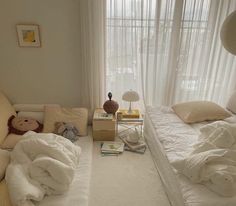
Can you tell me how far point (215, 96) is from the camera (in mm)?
2838

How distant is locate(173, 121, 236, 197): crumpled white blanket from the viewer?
3.82 ft

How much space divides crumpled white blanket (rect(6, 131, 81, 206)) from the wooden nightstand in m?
0.55

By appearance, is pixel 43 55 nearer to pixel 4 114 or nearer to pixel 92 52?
pixel 92 52

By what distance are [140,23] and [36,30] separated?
1218 millimetres

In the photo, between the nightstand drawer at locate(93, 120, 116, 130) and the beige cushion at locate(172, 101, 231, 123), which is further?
the nightstand drawer at locate(93, 120, 116, 130)

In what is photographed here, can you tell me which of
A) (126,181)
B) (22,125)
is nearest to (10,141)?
(22,125)

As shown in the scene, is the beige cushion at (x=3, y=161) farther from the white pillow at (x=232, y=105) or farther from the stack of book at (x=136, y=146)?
the white pillow at (x=232, y=105)

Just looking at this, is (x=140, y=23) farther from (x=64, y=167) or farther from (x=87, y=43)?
(x=64, y=167)

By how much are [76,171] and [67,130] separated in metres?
0.60

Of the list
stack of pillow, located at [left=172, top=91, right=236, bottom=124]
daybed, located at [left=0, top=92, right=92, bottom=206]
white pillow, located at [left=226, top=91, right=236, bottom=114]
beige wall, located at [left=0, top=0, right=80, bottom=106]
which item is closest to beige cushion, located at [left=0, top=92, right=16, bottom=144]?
daybed, located at [left=0, top=92, right=92, bottom=206]

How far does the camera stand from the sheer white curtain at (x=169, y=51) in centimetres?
240

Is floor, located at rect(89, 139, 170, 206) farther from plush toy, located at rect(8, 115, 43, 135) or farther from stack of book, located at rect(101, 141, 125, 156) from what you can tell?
plush toy, located at rect(8, 115, 43, 135)

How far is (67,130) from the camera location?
2.22 m

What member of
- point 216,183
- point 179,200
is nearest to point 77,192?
point 179,200
